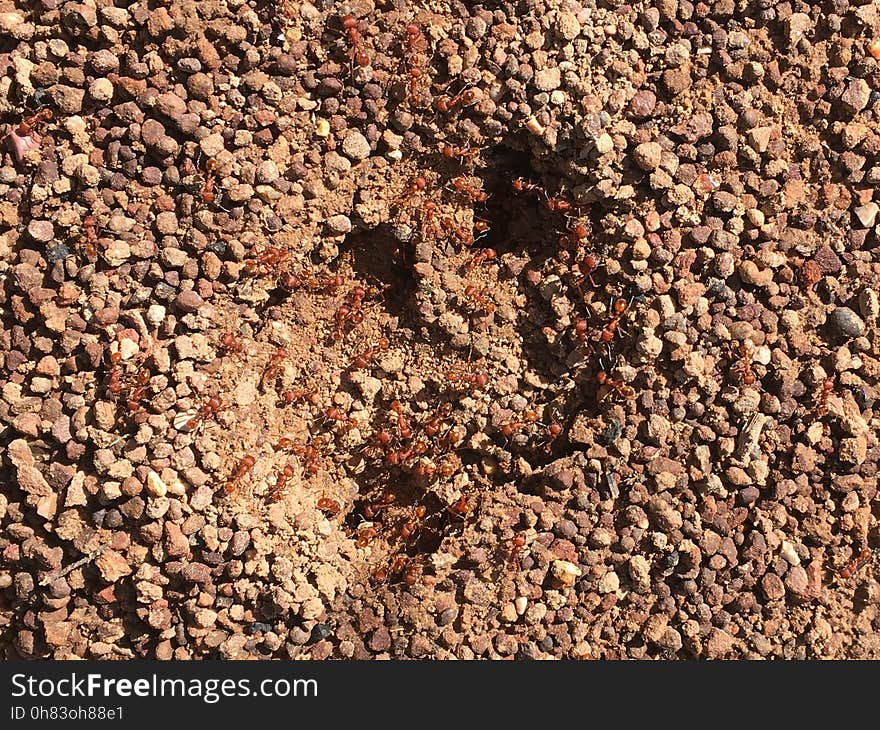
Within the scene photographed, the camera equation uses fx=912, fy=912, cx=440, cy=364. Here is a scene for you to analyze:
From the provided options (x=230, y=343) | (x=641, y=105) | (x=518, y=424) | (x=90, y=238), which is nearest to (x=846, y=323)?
(x=641, y=105)

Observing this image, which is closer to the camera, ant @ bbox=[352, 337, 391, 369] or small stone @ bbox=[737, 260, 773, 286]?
small stone @ bbox=[737, 260, 773, 286]

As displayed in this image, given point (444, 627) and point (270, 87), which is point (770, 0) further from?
point (444, 627)

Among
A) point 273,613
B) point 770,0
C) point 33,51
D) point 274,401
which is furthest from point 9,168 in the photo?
point 770,0

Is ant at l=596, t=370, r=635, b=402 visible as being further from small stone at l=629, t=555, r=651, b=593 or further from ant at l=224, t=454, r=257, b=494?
ant at l=224, t=454, r=257, b=494

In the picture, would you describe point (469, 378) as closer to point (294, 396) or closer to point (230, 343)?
point (294, 396)

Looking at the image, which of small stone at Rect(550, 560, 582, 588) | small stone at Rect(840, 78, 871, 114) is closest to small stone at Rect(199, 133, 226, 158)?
small stone at Rect(550, 560, 582, 588)
